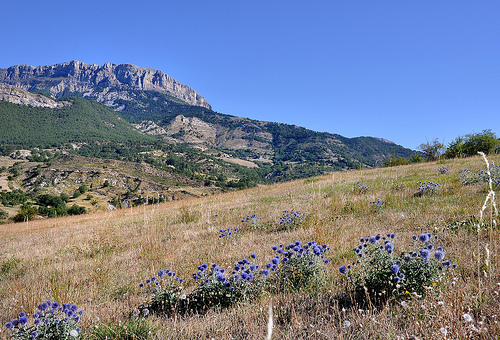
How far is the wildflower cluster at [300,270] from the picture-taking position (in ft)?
9.66

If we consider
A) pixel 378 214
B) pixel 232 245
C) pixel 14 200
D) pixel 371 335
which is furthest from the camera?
pixel 14 200

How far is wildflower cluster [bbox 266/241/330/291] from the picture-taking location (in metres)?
2.95

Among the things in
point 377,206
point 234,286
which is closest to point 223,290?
point 234,286

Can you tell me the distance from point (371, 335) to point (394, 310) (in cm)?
42

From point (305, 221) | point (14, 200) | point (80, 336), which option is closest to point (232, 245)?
point (305, 221)

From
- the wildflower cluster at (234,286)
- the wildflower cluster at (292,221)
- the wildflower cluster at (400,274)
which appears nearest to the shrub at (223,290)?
the wildflower cluster at (234,286)

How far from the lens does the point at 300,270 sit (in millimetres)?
3039

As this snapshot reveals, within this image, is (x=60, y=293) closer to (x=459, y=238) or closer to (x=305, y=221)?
(x=305, y=221)

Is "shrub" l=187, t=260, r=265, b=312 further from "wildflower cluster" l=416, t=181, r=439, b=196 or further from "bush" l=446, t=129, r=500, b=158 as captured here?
"bush" l=446, t=129, r=500, b=158

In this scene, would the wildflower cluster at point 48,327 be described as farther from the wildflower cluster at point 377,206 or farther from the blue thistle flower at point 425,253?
the wildflower cluster at point 377,206

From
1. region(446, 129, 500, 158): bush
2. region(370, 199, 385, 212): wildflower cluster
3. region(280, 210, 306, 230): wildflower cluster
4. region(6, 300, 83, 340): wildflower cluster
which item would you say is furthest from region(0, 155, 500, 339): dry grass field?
region(446, 129, 500, 158): bush

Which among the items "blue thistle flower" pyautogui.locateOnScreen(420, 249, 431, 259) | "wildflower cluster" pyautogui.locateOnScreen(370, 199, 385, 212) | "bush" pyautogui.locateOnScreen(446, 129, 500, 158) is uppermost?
"bush" pyautogui.locateOnScreen(446, 129, 500, 158)

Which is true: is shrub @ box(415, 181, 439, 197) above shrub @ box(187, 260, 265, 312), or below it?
above

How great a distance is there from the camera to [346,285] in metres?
2.78
